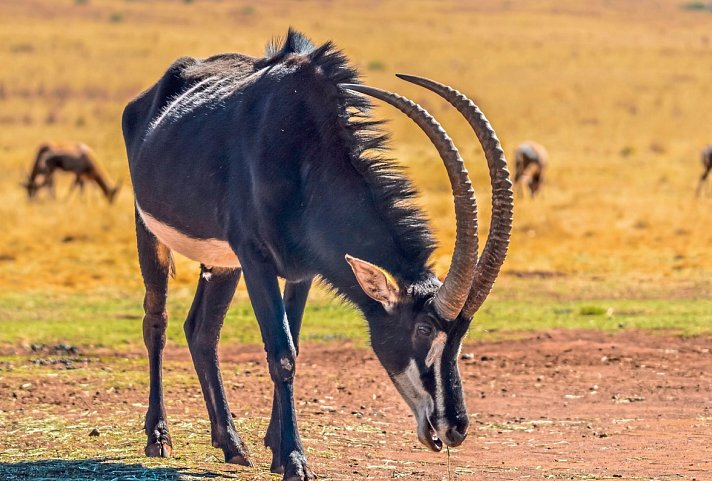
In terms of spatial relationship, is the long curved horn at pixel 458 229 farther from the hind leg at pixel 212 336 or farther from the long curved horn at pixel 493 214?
the hind leg at pixel 212 336

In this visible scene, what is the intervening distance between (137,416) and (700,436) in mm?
3756

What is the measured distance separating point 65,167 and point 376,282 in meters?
25.4

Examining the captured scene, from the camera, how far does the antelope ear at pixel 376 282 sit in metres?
6.45

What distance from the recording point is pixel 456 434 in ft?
20.8

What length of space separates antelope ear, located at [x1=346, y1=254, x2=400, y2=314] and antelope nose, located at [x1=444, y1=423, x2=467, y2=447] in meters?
0.72

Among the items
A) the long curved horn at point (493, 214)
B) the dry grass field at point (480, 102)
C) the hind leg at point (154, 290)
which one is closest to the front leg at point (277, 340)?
the long curved horn at point (493, 214)

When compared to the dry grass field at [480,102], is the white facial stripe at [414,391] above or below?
above

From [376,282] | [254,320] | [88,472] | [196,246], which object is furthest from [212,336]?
[254,320]

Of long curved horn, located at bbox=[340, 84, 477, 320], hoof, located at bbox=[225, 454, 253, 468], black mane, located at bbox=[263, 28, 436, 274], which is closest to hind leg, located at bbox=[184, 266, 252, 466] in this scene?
hoof, located at bbox=[225, 454, 253, 468]

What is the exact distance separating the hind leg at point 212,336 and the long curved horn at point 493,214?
2222mm

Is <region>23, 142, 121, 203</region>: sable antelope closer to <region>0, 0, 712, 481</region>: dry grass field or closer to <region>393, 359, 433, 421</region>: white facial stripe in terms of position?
<region>0, 0, 712, 481</region>: dry grass field

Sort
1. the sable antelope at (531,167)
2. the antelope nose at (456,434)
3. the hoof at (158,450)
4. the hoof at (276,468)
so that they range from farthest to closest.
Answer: the sable antelope at (531,167) → the hoof at (158,450) → the hoof at (276,468) → the antelope nose at (456,434)

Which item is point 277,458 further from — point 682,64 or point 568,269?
point 682,64

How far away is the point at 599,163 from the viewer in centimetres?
3766
